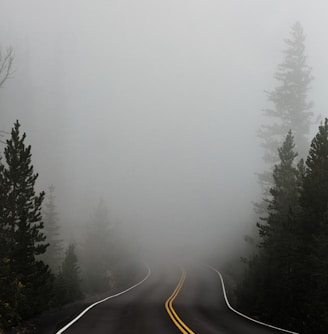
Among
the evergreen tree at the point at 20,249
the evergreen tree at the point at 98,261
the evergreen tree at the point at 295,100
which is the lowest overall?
the evergreen tree at the point at 98,261

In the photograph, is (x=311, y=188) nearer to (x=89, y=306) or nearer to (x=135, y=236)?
(x=89, y=306)

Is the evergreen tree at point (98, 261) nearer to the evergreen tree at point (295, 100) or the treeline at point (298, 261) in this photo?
the evergreen tree at point (295, 100)

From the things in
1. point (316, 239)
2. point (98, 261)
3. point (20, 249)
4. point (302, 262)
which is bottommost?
point (98, 261)

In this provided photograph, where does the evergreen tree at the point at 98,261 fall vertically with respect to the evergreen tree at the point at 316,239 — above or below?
below

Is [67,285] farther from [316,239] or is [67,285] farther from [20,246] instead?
[316,239]

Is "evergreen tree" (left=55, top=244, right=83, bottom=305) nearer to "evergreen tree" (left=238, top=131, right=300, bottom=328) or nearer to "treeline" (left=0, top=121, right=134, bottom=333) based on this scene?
"treeline" (left=0, top=121, right=134, bottom=333)

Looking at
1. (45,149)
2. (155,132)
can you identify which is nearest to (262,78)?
(155,132)

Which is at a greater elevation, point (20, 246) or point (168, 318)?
point (20, 246)

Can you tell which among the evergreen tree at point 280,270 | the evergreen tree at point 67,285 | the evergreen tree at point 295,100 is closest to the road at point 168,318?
the evergreen tree at point 280,270

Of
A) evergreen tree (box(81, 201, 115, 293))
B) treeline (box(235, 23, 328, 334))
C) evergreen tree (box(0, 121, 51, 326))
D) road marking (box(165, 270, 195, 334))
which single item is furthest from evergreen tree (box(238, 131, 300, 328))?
evergreen tree (box(81, 201, 115, 293))

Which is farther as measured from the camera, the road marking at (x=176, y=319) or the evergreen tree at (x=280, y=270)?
the evergreen tree at (x=280, y=270)

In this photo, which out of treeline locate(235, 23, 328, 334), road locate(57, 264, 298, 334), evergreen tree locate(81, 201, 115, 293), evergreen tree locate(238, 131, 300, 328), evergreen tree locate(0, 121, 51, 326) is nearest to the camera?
treeline locate(235, 23, 328, 334)

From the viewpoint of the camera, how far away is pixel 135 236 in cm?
8731

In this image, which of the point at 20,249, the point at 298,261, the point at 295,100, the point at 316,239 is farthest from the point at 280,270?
the point at 295,100
